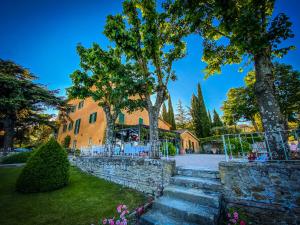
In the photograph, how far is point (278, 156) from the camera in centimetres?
427

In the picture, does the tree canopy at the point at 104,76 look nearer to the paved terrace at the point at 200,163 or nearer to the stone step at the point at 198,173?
the paved terrace at the point at 200,163

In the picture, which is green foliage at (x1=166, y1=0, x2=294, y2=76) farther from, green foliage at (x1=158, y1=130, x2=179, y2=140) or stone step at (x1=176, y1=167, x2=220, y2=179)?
green foliage at (x1=158, y1=130, x2=179, y2=140)

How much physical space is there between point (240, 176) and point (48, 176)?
27.3ft

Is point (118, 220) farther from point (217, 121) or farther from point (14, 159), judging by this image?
point (217, 121)

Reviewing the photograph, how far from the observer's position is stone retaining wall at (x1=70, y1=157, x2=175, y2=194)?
5.76 meters

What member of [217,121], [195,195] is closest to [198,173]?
[195,195]

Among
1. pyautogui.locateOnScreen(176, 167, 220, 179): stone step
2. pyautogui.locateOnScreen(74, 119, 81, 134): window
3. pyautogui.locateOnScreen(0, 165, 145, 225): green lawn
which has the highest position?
pyautogui.locateOnScreen(74, 119, 81, 134): window

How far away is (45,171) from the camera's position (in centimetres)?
661

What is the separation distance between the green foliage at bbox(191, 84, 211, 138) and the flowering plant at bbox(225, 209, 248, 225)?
105ft

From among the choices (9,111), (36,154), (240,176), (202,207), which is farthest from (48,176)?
(9,111)

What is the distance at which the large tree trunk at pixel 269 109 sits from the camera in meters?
4.30

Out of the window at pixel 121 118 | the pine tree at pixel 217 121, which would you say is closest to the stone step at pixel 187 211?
the window at pixel 121 118

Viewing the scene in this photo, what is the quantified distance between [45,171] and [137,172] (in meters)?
4.56

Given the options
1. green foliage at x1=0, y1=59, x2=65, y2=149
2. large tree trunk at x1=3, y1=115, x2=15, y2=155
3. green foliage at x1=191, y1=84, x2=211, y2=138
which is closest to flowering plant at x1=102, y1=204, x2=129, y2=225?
green foliage at x1=0, y1=59, x2=65, y2=149
